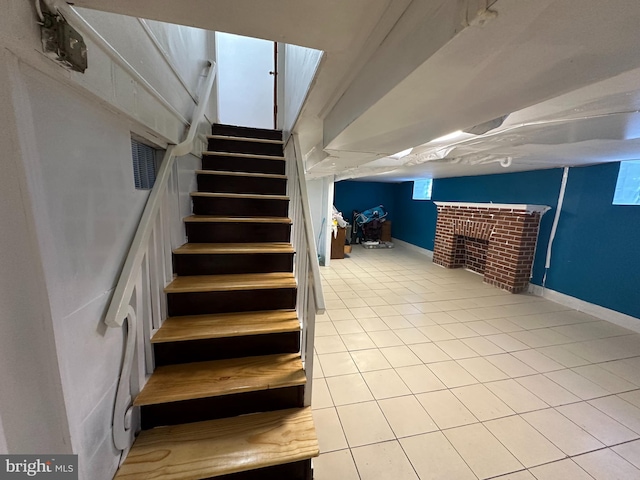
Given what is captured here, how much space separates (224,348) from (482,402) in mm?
1900

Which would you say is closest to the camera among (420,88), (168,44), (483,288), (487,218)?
(420,88)

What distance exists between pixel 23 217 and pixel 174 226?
1.13 m

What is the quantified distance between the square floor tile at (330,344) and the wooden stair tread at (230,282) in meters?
1.03

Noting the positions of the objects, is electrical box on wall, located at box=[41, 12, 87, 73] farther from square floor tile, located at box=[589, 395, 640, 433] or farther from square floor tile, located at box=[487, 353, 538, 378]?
square floor tile, located at box=[589, 395, 640, 433]

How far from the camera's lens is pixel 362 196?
27.6 feet

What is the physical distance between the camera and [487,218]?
469 cm

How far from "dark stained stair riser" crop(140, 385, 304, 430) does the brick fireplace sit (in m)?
4.24

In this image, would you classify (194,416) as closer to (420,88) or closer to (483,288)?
(420,88)

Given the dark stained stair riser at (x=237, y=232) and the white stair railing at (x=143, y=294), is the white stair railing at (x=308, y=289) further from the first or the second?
the white stair railing at (x=143, y=294)

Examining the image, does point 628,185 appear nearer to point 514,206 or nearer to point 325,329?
point 514,206

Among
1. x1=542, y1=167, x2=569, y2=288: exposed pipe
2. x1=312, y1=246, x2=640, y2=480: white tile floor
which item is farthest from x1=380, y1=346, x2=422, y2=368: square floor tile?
x1=542, y1=167, x2=569, y2=288: exposed pipe

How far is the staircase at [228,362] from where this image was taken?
119 cm

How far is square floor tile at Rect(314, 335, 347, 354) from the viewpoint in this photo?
2.49m

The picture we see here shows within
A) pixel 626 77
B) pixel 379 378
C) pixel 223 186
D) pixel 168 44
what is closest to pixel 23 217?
pixel 168 44
